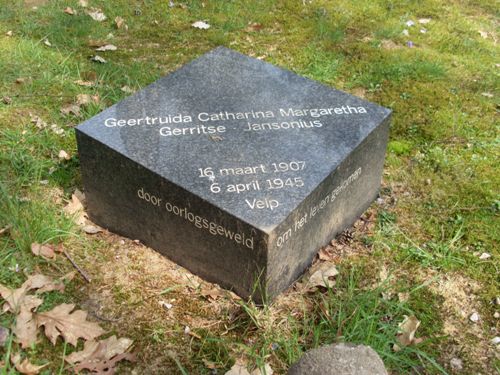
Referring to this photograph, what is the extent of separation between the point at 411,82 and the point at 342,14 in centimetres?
132

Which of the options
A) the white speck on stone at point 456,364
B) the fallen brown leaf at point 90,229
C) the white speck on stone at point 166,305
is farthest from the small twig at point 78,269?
the white speck on stone at point 456,364

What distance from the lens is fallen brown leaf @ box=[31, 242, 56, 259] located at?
3.07 metres

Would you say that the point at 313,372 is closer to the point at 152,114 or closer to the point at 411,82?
the point at 152,114

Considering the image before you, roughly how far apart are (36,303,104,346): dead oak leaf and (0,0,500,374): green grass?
0.07 meters

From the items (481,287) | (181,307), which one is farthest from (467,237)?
(181,307)

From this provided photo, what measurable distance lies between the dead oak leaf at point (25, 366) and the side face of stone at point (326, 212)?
1077 millimetres

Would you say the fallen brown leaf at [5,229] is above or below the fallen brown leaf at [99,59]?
below

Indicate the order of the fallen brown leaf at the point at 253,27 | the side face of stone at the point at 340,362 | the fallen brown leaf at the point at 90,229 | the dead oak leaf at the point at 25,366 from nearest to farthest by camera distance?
1. the side face of stone at the point at 340,362
2. the dead oak leaf at the point at 25,366
3. the fallen brown leaf at the point at 90,229
4. the fallen brown leaf at the point at 253,27

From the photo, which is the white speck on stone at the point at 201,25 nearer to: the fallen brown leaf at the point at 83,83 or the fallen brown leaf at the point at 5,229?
the fallen brown leaf at the point at 83,83

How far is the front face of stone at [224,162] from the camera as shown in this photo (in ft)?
9.05

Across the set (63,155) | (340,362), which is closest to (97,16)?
(63,155)

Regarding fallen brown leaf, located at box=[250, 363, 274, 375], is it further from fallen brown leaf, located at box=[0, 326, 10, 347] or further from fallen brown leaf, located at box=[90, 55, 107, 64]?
fallen brown leaf, located at box=[90, 55, 107, 64]

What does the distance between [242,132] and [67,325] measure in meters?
1.28

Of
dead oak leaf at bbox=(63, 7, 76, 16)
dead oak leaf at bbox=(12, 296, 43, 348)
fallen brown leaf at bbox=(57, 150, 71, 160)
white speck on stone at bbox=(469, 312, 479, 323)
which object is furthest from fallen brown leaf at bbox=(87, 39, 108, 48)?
white speck on stone at bbox=(469, 312, 479, 323)
